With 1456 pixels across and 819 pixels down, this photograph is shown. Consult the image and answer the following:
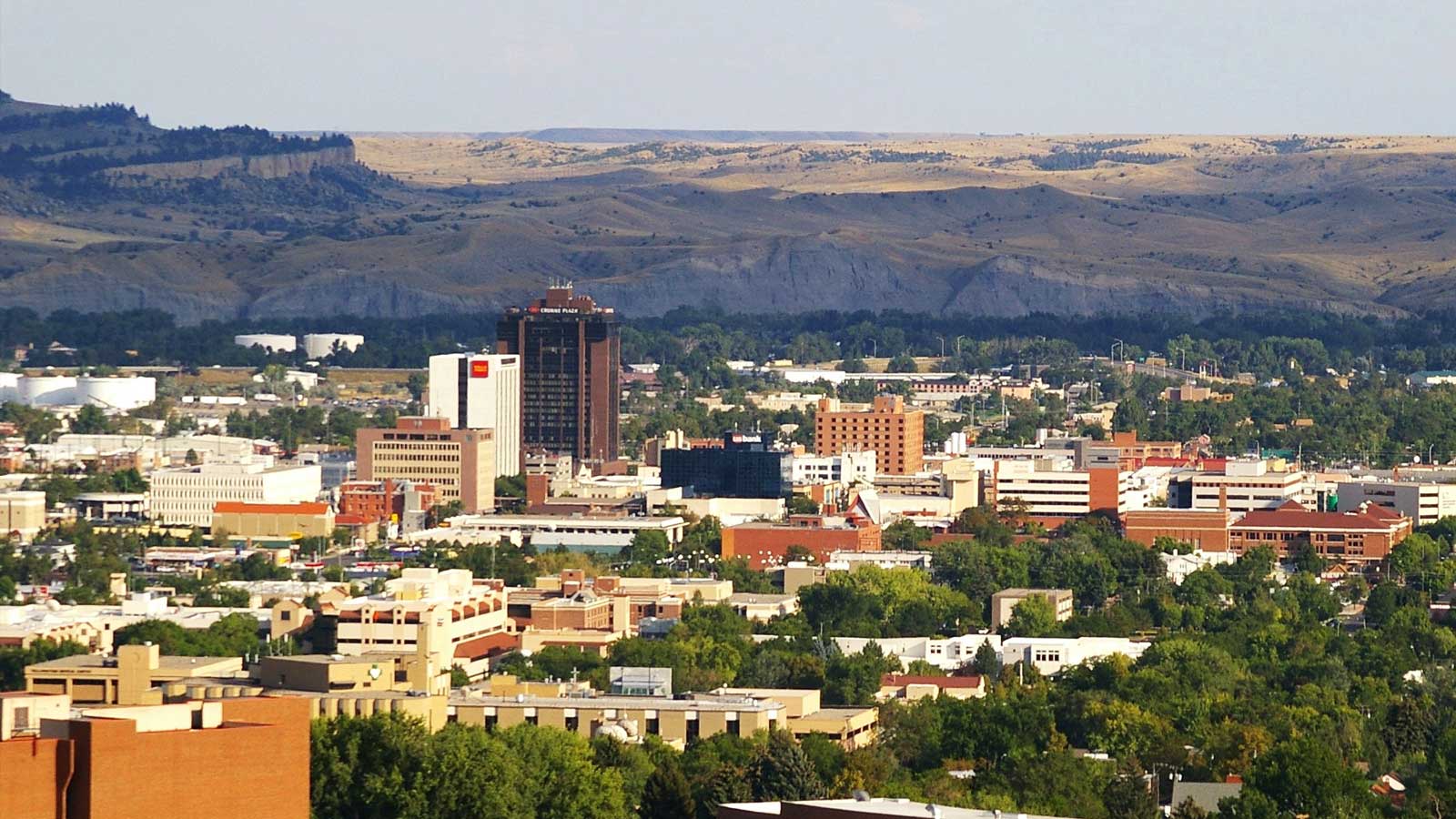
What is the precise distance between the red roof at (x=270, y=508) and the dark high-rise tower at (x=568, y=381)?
102 feet

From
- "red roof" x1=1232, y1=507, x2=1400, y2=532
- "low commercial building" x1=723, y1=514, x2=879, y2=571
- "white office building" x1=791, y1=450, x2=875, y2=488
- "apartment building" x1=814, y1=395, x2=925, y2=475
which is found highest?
"apartment building" x1=814, y1=395, x2=925, y2=475

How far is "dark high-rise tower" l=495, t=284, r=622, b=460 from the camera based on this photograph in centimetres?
16150

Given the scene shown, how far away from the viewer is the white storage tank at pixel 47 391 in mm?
188375

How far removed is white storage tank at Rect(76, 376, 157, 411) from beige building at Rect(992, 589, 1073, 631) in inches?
3427

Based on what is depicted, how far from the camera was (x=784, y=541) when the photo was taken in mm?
120250

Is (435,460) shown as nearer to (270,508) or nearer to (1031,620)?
(270,508)

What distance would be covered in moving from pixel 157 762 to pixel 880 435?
11931cm

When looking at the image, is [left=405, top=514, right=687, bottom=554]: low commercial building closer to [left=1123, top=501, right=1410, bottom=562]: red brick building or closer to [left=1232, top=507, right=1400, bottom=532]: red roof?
[left=1123, top=501, right=1410, bottom=562]: red brick building

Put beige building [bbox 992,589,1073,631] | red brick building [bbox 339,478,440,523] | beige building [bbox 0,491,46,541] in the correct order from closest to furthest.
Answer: beige building [bbox 992,589,1073,631]
beige building [bbox 0,491,46,541]
red brick building [bbox 339,478,440,523]

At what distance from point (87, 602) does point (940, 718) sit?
33.5m

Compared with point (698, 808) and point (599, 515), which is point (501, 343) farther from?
point (698, 808)

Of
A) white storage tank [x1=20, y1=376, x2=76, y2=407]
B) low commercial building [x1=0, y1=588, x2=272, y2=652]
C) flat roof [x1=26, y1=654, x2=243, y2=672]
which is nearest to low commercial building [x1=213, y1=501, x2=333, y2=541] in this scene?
low commercial building [x1=0, y1=588, x2=272, y2=652]

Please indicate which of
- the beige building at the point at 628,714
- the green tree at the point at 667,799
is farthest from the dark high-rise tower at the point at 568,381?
the green tree at the point at 667,799

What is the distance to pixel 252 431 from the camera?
559 ft
